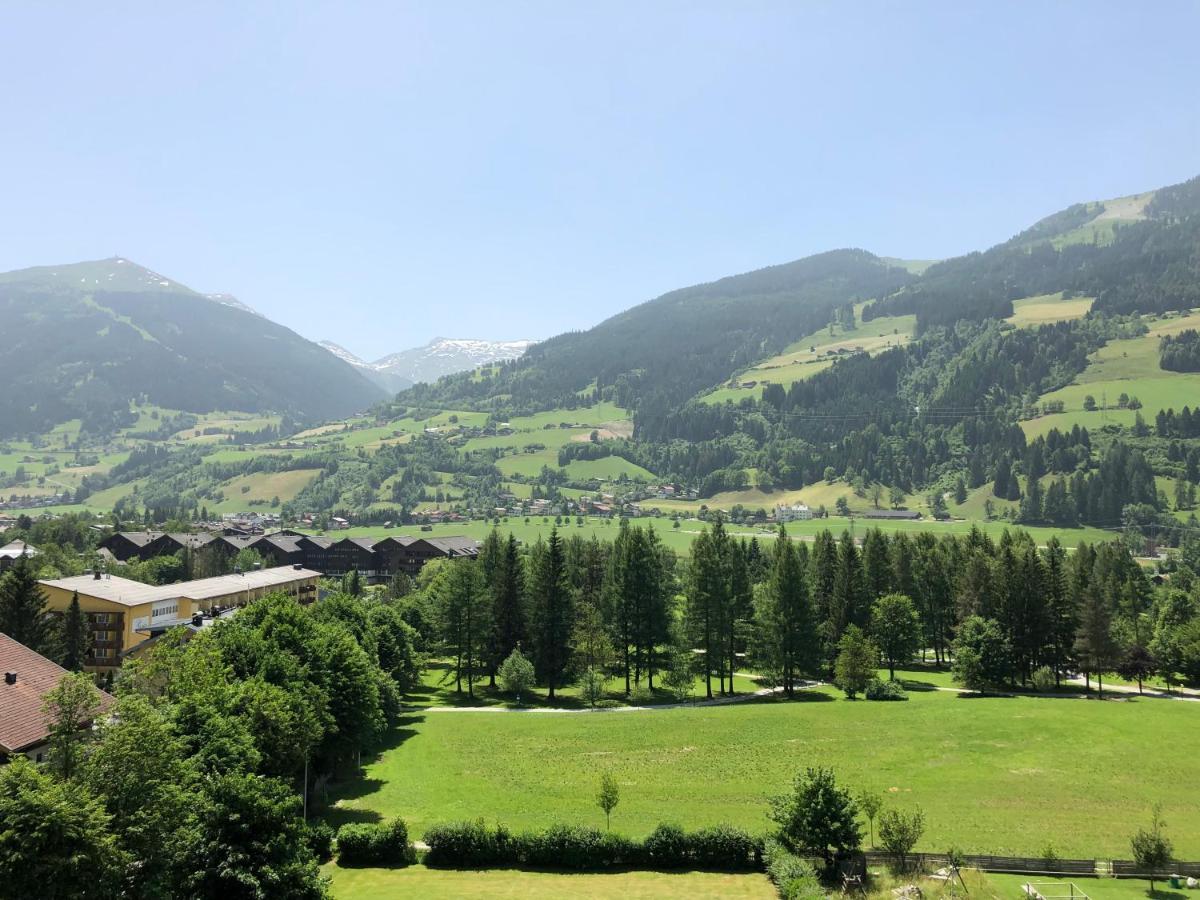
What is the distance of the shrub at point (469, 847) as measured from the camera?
36.1m

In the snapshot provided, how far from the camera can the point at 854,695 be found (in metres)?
72.9

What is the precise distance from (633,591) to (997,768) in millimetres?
39354

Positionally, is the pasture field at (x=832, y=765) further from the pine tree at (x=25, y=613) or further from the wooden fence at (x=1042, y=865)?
the pine tree at (x=25, y=613)

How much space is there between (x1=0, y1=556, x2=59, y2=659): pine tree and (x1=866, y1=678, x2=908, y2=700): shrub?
7231cm

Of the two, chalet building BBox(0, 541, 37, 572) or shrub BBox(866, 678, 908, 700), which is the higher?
chalet building BBox(0, 541, 37, 572)

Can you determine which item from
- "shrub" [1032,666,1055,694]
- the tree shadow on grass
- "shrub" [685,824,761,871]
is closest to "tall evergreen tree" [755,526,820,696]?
the tree shadow on grass

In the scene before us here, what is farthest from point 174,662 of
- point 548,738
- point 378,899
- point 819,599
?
point 819,599

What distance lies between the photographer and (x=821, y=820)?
33.2 m

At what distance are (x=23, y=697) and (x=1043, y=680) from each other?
82090mm

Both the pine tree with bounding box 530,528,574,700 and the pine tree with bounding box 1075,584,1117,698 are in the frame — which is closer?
the pine tree with bounding box 1075,584,1117,698

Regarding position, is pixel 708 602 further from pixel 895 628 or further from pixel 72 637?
pixel 72 637

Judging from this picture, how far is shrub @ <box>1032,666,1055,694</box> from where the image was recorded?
7612cm

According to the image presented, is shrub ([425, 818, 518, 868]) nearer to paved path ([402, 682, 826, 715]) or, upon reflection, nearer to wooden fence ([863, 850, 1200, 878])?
wooden fence ([863, 850, 1200, 878])

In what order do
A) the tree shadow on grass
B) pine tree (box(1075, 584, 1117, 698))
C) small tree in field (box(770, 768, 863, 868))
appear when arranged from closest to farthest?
1. small tree in field (box(770, 768, 863, 868))
2. pine tree (box(1075, 584, 1117, 698))
3. the tree shadow on grass
